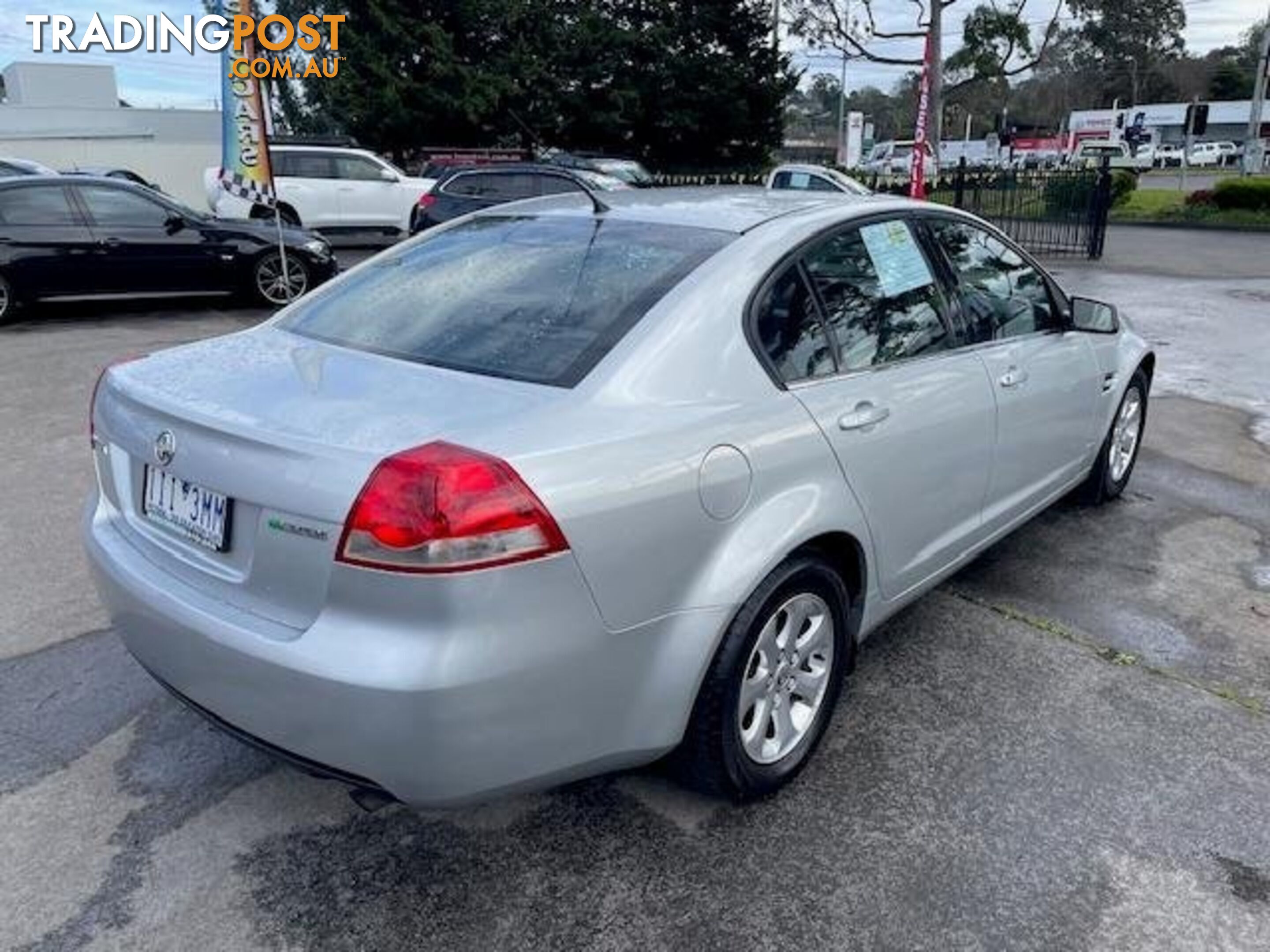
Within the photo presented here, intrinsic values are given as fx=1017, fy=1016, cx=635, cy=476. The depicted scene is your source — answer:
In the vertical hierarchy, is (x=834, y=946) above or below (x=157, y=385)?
below

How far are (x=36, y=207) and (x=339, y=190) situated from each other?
7728 millimetres

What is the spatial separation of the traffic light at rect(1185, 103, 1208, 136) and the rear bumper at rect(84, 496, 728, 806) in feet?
104

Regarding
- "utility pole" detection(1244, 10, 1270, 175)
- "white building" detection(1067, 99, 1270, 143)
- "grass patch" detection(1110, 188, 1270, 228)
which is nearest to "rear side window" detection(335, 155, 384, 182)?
"grass patch" detection(1110, 188, 1270, 228)

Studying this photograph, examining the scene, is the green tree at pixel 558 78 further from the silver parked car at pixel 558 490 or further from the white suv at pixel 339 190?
the silver parked car at pixel 558 490

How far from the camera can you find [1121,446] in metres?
5.12

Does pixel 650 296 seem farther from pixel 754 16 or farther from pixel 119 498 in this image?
pixel 754 16

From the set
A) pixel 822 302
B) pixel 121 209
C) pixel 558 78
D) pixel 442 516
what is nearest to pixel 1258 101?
pixel 558 78

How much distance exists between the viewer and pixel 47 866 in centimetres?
246

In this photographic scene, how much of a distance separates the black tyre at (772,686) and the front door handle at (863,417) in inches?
14.9

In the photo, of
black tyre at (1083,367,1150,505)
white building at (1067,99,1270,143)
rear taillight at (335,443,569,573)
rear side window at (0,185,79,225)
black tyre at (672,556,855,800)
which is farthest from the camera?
white building at (1067,99,1270,143)

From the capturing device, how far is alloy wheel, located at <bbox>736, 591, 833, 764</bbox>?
2.63m

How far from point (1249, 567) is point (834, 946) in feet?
10.5

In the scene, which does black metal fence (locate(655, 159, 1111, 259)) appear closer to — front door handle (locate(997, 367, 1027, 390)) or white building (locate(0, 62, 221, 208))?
front door handle (locate(997, 367, 1027, 390))

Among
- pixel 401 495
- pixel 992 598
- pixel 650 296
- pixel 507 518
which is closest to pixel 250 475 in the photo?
pixel 401 495
